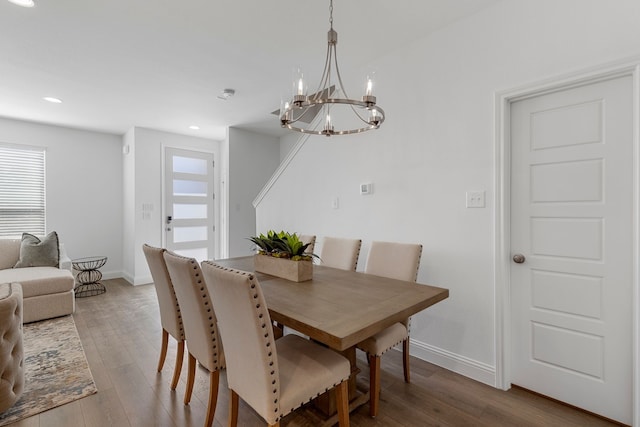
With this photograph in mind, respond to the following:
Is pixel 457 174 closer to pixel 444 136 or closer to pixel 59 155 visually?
pixel 444 136

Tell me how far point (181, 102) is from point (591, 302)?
4.34 m

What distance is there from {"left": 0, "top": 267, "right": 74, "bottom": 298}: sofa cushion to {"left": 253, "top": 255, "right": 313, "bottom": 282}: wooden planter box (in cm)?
276

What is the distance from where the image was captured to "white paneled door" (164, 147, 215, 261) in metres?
5.27

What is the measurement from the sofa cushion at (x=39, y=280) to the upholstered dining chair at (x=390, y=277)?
3.42m

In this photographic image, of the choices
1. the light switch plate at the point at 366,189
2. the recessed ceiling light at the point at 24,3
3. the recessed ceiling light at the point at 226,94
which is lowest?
the light switch plate at the point at 366,189

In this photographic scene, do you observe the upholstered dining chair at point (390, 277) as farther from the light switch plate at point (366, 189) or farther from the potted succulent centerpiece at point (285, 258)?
the light switch plate at point (366, 189)

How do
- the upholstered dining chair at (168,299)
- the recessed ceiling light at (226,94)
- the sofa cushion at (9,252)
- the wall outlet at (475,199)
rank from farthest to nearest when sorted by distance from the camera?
1. the sofa cushion at (9,252)
2. the recessed ceiling light at (226,94)
3. the wall outlet at (475,199)
4. the upholstered dining chair at (168,299)

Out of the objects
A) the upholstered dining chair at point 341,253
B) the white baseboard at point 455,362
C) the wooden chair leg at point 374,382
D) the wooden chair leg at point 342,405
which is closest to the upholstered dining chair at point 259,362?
the wooden chair leg at point 342,405

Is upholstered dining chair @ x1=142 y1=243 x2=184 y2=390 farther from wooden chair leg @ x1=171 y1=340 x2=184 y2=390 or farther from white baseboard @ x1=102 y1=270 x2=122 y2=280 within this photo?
white baseboard @ x1=102 y1=270 x2=122 y2=280

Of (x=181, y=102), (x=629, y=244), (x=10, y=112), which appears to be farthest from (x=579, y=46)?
(x=10, y=112)

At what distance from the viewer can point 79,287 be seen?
4.60 meters

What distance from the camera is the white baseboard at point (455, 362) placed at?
209cm

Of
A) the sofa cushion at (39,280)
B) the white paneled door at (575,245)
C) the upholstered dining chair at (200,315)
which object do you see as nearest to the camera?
the upholstered dining chair at (200,315)

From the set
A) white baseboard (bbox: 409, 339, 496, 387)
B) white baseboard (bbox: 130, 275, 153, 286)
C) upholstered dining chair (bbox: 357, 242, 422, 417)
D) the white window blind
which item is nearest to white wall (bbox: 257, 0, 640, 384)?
white baseboard (bbox: 409, 339, 496, 387)
